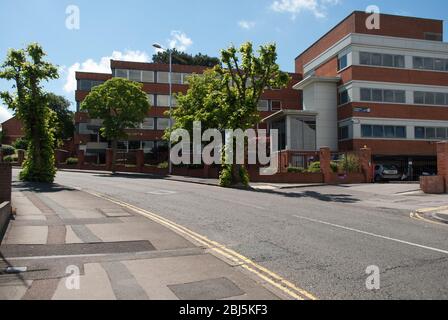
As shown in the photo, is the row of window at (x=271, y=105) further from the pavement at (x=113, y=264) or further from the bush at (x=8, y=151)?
the pavement at (x=113, y=264)

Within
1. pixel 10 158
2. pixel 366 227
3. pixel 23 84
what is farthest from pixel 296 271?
pixel 10 158

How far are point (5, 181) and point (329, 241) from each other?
943cm

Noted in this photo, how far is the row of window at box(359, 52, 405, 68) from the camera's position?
39969mm

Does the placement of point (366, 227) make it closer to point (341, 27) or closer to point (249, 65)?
point (249, 65)

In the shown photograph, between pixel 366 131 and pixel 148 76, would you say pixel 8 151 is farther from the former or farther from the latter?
pixel 366 131

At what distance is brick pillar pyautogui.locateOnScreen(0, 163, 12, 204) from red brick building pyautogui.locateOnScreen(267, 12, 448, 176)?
28.1 m

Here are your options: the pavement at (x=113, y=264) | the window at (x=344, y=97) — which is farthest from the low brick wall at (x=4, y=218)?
the window at (x=344, y=97)

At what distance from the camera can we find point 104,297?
5910mm

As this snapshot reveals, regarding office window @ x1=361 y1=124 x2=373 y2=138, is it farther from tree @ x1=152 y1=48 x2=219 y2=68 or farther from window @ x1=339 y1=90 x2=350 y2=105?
tree @ x1=152 y1=48 x2=219 y2=68

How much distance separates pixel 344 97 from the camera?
4116cm

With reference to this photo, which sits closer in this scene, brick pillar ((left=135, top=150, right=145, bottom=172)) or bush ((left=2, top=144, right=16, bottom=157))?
brick pillar ((left=135, top=150, right=145, bottom=172))

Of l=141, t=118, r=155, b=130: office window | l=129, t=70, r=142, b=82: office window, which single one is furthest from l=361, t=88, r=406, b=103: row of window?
l=129, t=70, r=142, b=82: office window

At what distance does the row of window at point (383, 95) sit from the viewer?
39.9 m

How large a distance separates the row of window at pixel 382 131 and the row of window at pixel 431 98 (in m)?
3.37
